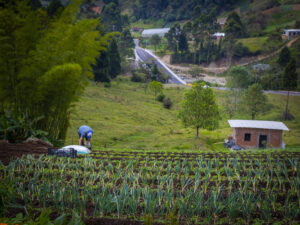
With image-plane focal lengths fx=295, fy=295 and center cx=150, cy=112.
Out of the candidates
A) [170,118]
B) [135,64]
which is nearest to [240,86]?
[170,118]

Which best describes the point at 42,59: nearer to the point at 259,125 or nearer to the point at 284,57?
the point at 259,125

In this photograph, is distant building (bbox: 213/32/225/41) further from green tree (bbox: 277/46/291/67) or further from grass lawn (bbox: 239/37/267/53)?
green tree (bbox: 277/46/291/67)

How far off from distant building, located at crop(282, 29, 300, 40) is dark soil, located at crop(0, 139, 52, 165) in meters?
67.2

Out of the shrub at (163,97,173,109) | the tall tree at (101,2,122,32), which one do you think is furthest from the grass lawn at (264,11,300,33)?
the shrub at (163,97,173,109)

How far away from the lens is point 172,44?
71062mm

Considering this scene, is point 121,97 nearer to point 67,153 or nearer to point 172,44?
point 67,153

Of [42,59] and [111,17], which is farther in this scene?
[111,17]

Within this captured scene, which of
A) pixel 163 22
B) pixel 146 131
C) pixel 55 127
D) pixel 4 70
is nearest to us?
pixel 4 70

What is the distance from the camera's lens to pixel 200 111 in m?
24.5

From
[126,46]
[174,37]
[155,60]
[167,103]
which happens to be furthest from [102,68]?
[174,37]

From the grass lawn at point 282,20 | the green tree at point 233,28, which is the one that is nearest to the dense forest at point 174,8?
the grass lawn at point 282,20

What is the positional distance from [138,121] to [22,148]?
18.2 metres

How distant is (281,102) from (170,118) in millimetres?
18122

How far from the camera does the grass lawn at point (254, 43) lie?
64681 mm
